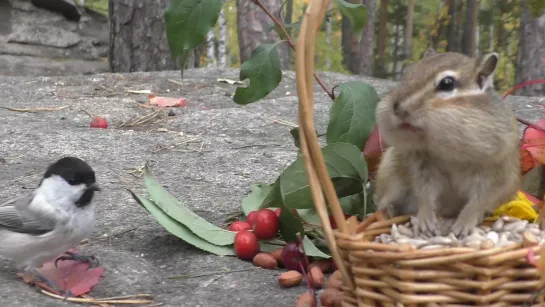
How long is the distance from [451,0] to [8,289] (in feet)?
43.9

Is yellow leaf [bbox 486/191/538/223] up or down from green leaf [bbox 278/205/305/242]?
up

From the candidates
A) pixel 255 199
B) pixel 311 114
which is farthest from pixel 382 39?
pixel 311 114

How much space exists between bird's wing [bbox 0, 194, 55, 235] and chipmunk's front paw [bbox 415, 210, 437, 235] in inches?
48.9

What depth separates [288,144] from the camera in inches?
170

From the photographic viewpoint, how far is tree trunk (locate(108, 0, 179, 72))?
6.93 meters

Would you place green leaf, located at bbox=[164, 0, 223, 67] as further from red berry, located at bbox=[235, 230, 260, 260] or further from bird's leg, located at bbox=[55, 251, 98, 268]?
bird's leg, located at bbox=[55, 251, 98, 268]

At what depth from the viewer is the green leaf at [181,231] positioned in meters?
2.51

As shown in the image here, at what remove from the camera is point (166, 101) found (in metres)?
5.45

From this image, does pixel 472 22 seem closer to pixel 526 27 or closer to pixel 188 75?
pixel 526 27

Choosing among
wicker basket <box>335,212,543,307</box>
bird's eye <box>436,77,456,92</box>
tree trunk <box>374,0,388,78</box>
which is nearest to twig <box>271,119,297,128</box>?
bird's eye <box>436,77,456,92</box>

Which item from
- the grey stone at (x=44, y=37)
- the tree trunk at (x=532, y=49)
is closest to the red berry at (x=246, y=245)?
the tree trunk at (x=532, y=49)

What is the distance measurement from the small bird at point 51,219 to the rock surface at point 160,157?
99 mm

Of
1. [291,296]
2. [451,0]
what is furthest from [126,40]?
[451,0]

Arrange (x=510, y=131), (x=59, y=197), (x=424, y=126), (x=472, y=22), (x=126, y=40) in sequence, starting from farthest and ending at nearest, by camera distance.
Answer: (x=472, y=22) → (x=126, y=40) → (x=59, y=197) → (x=510, y=131) → (x=424, y=126)
